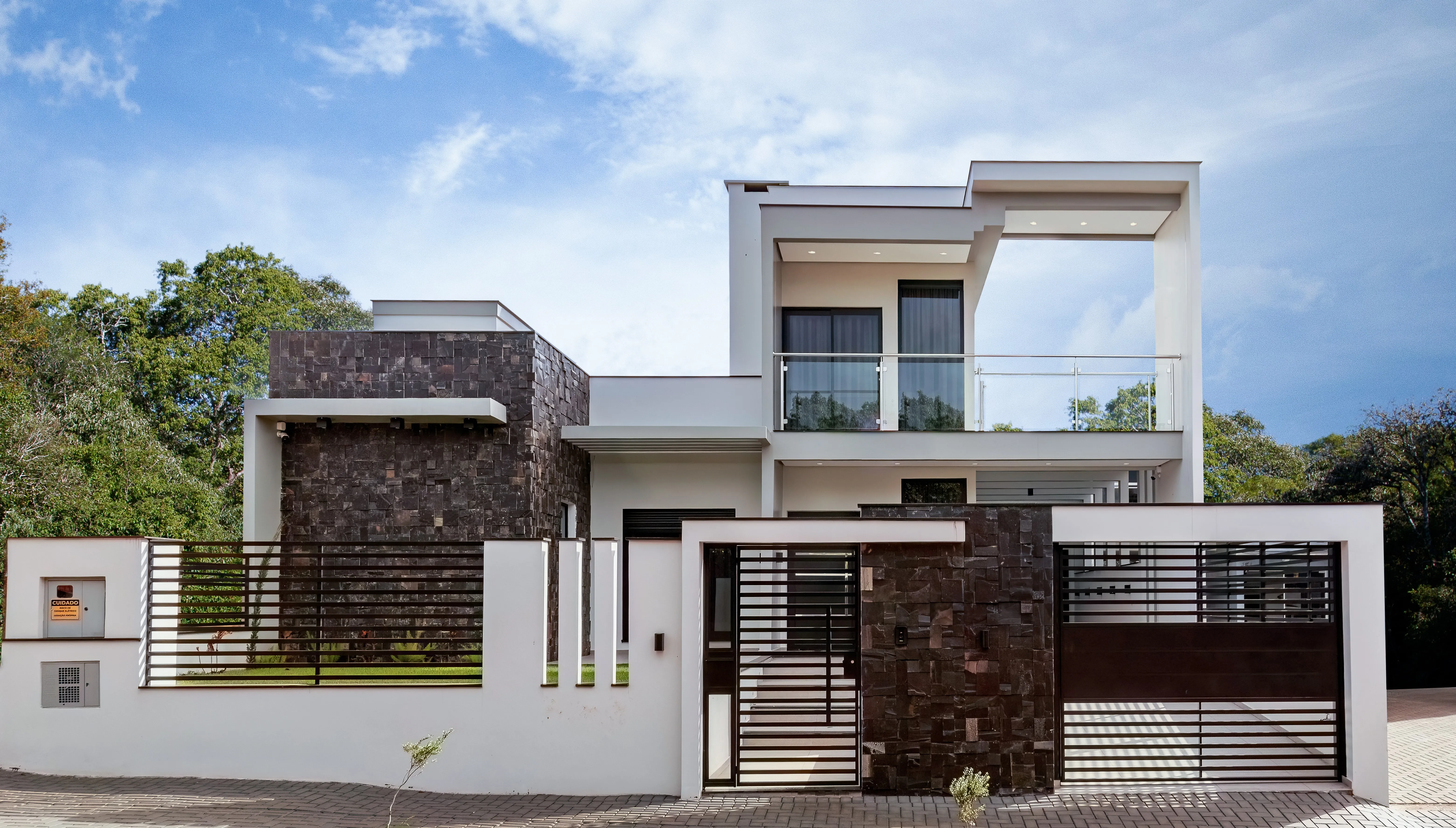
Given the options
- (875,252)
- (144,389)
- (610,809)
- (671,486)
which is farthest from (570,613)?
(144,389)

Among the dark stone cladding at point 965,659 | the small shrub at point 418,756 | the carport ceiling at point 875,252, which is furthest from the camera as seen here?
the carport ceiling at point 875,252

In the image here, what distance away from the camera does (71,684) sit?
8516 mm

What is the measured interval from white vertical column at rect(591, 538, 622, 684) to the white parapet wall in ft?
0.06

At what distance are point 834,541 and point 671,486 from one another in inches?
285

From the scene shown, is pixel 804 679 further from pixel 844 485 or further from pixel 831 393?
pixel 844 485

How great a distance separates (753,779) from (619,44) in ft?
89.0

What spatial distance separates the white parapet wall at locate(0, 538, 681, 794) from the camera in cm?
827

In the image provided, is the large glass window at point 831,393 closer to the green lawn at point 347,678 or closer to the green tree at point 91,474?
the green lawn at point 347,678

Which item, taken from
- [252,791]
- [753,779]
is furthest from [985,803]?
[252,791]

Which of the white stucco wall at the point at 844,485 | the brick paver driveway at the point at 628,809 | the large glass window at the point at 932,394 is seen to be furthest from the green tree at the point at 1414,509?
the brick paver driveway at the point at 628,809

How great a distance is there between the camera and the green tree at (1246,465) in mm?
32781

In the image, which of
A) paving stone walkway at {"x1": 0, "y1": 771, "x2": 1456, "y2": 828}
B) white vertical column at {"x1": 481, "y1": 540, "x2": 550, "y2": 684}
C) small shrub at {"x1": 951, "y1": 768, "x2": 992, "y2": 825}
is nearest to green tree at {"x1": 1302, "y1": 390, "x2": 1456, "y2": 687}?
paving stone walkway at {"x1": 0, "y1": 771, "x2": 1456, "y2": 828}

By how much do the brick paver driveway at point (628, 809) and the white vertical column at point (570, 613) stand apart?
1.01 metres

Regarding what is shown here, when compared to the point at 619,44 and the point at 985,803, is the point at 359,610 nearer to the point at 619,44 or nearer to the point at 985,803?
the point at 985,803
